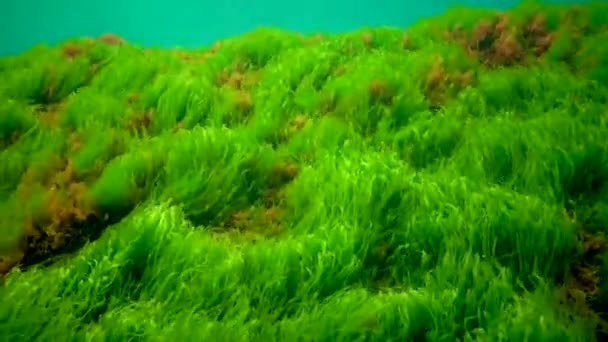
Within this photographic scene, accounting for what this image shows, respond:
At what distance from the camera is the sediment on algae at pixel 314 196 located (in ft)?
10.6

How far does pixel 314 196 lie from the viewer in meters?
4.55

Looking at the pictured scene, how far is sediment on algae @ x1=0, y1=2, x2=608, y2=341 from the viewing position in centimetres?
322

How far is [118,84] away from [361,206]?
4284mm

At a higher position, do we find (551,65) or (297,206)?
(551,65)

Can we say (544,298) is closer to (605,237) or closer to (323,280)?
(605,237)

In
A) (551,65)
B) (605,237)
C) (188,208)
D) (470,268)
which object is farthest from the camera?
(551,65)

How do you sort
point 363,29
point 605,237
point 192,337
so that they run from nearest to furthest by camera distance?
point 192,337 → point 605,237 → point 363,29

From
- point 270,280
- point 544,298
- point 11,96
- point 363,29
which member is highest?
point 363,29

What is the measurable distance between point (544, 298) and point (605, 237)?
104 centimetres

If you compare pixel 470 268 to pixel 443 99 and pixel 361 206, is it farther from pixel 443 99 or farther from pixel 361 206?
pixel 443 99

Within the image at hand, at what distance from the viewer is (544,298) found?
323 centimetres

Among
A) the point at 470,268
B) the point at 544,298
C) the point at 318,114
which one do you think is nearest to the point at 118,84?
the point at 318,114

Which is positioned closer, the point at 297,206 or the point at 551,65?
the point at 297,206

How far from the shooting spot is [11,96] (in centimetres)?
659
